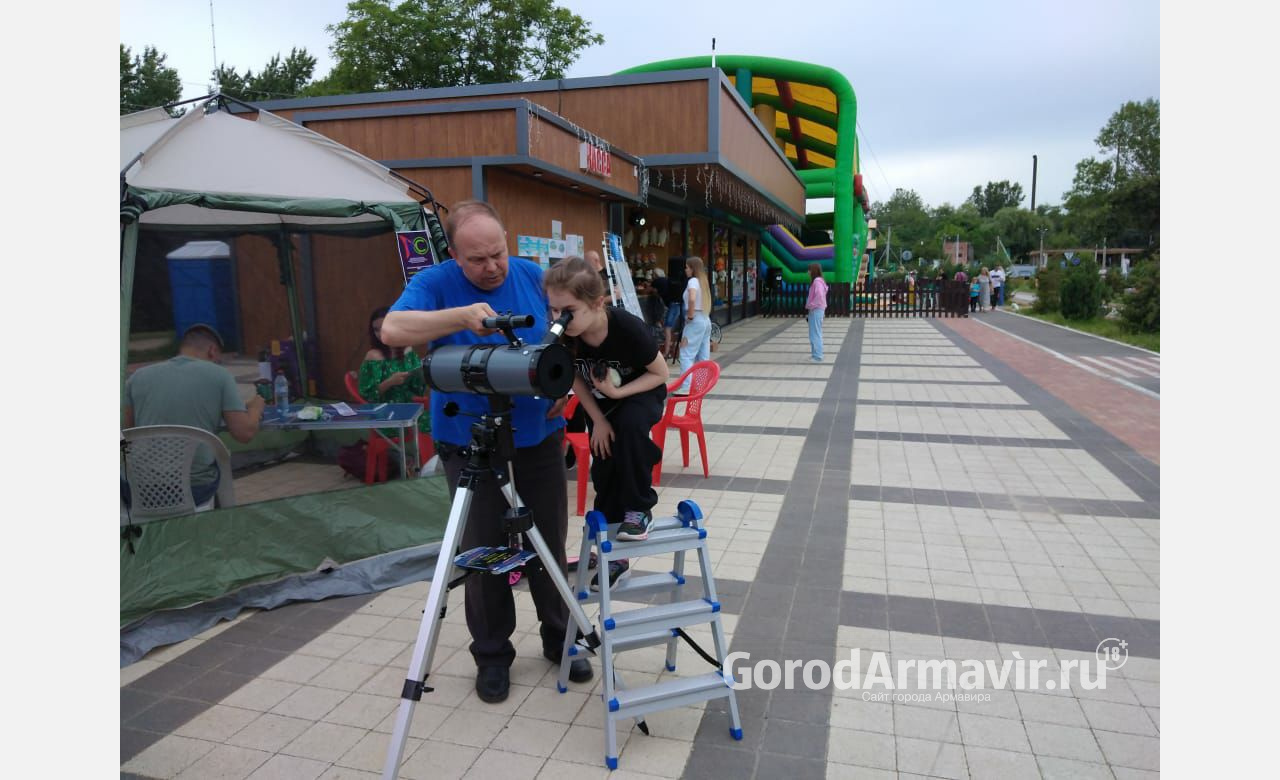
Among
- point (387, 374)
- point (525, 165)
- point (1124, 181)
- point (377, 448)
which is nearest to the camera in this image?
point (377, 448)

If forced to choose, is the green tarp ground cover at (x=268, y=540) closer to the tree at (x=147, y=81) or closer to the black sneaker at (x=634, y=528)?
the black sneaker at (x=634, y=528)

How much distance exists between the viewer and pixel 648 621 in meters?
2.70

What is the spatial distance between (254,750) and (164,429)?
5.99 feet

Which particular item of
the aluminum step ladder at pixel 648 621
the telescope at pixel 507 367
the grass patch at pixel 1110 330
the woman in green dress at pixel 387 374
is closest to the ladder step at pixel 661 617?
the aluminum step ladder at pixel 648 621

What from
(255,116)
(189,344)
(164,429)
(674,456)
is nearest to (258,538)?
(164,429)

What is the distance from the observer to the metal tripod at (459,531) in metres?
2.16

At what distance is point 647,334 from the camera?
2.95 m

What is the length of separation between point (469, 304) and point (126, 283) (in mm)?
2089

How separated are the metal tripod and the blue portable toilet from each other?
256 centimetres

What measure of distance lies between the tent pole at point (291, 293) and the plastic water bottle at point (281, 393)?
0.12 metres

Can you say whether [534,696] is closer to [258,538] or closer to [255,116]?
[258,538]

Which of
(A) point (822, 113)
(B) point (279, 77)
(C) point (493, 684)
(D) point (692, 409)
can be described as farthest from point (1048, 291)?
(B) point (279, 77)

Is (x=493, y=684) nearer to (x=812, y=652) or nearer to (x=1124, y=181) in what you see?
(x=812, y=652)

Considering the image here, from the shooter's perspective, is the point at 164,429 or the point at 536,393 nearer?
the point at 536,393
